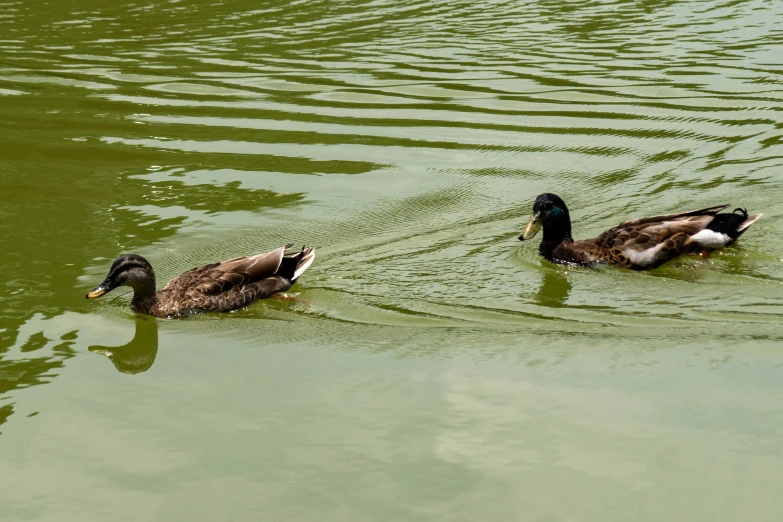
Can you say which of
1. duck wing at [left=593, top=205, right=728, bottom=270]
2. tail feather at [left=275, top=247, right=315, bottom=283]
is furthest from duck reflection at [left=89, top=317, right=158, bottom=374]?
duck wing at [left=593, top=205, right=728, bottom=270]

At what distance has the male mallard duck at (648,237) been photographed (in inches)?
393

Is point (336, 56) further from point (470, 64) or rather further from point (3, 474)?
point (3, 474)

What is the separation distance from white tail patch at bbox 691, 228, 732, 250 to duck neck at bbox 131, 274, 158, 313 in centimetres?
448

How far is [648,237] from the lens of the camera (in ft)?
32.8

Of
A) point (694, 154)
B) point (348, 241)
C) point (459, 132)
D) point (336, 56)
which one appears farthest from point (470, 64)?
point (348, 241)

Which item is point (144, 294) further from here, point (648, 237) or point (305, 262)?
point (648, 237)

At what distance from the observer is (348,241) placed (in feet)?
35.4

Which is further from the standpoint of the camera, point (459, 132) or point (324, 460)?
point (459, 132)

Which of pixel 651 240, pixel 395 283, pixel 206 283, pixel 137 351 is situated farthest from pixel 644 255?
pixel 137 351

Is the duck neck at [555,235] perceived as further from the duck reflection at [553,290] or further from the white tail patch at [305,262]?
the white tail patch at [305,262]

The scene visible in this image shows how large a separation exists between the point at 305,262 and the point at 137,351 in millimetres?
1763

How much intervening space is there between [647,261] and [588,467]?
3930mm

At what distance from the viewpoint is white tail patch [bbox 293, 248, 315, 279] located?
31.6ft

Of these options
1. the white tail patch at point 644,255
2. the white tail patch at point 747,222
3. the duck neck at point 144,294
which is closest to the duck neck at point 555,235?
the white tail patch at point 644,255
